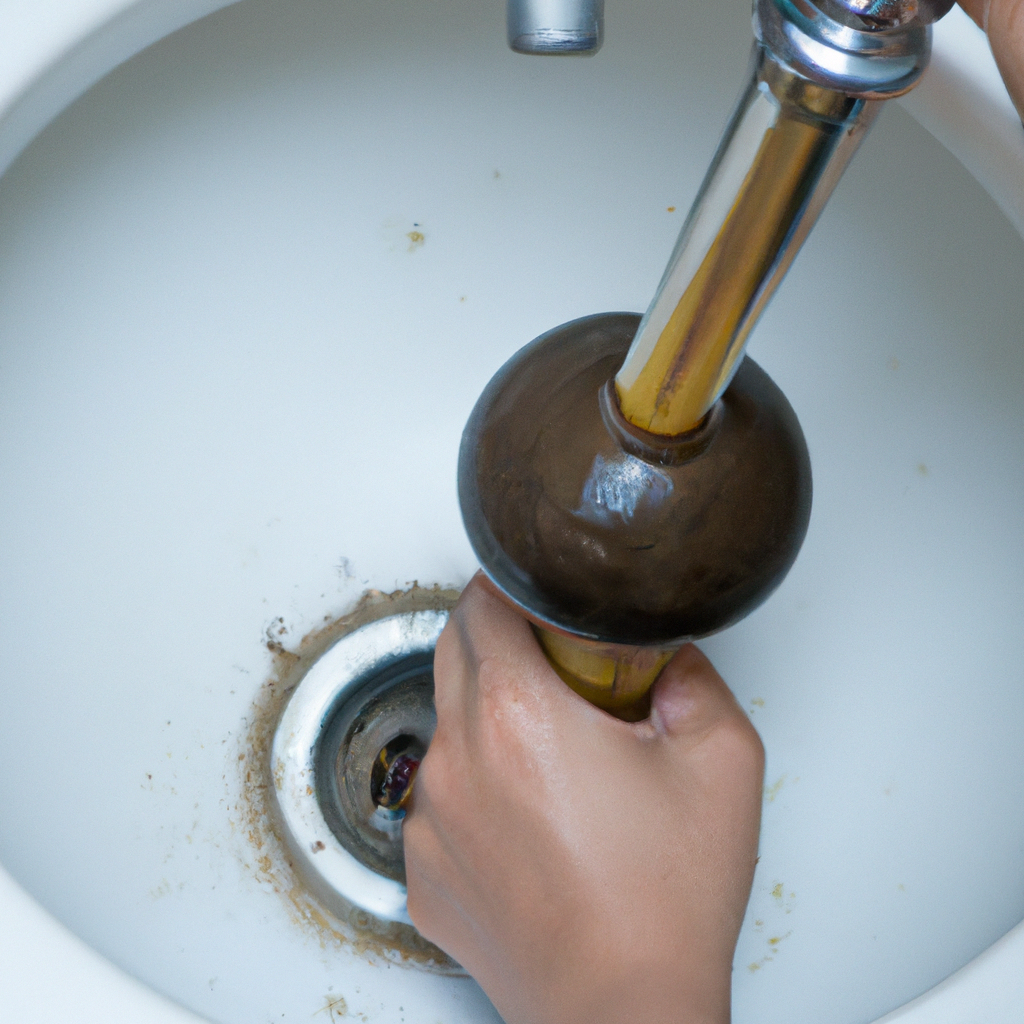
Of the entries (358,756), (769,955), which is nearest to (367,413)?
(358,756)

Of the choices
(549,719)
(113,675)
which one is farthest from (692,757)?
(113,675)

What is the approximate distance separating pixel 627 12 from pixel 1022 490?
0.21 metres

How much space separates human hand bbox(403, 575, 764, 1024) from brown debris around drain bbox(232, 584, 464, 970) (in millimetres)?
41

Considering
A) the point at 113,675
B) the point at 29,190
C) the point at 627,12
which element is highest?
the point at 627,12

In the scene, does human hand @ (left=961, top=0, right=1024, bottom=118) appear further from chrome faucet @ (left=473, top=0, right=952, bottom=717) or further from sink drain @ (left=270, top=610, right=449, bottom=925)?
sink drain @ (left=270, top=610, right=449, bottom=925)

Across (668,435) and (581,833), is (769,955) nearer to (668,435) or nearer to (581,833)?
(581,833)

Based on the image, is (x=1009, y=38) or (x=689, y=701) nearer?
(x=1009, y=38)

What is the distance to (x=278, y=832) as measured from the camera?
40 centimetres

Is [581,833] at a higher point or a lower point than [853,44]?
lower

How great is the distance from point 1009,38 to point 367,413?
264 millimetres

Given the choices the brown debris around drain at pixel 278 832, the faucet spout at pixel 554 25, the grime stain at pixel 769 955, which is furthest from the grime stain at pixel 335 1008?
the faucet spout at pixel 554 25

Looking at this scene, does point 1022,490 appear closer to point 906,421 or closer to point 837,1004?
point 906,421

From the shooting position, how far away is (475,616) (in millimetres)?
346

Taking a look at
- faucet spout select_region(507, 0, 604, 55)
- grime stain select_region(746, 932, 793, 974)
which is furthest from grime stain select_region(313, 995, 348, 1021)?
faucet spout select_region(507, 0, 604, 55)
